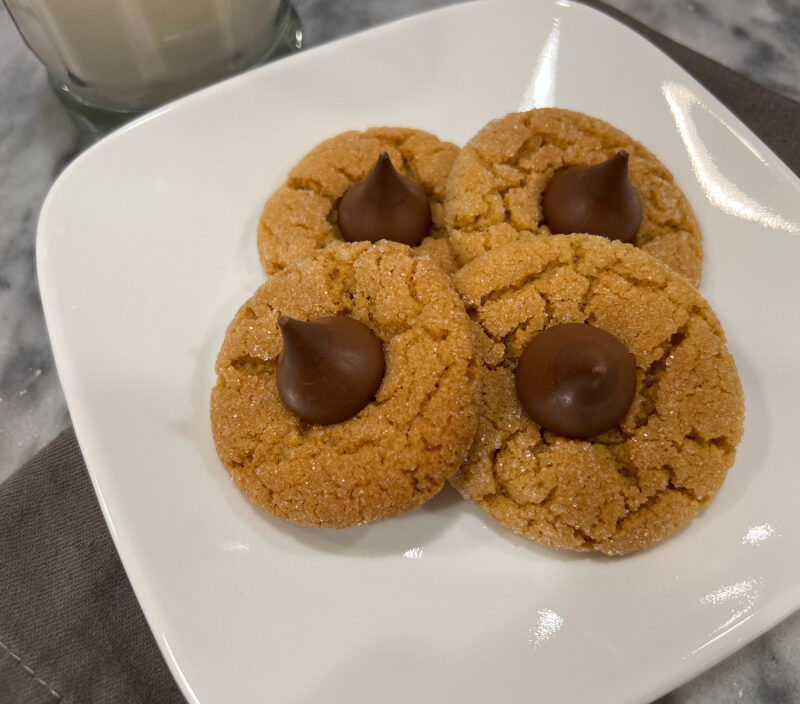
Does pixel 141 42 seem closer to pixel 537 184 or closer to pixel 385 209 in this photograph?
pixel 385 209

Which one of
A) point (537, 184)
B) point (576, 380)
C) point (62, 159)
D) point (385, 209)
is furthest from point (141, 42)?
point (576, 380)

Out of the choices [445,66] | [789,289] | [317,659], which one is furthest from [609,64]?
[317,659]

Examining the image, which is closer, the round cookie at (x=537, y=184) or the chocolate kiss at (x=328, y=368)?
the chocolate kiss at (x=328, y=368)

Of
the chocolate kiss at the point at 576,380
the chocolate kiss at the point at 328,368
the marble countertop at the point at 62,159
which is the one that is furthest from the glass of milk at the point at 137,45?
the chocolate kiss at the point at 576,380

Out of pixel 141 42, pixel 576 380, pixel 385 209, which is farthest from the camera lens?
pixel 141 42

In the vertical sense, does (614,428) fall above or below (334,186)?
below

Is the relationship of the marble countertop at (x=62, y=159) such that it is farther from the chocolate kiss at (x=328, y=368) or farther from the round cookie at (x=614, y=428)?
the chocolate kiss at (x=328, y=368)
